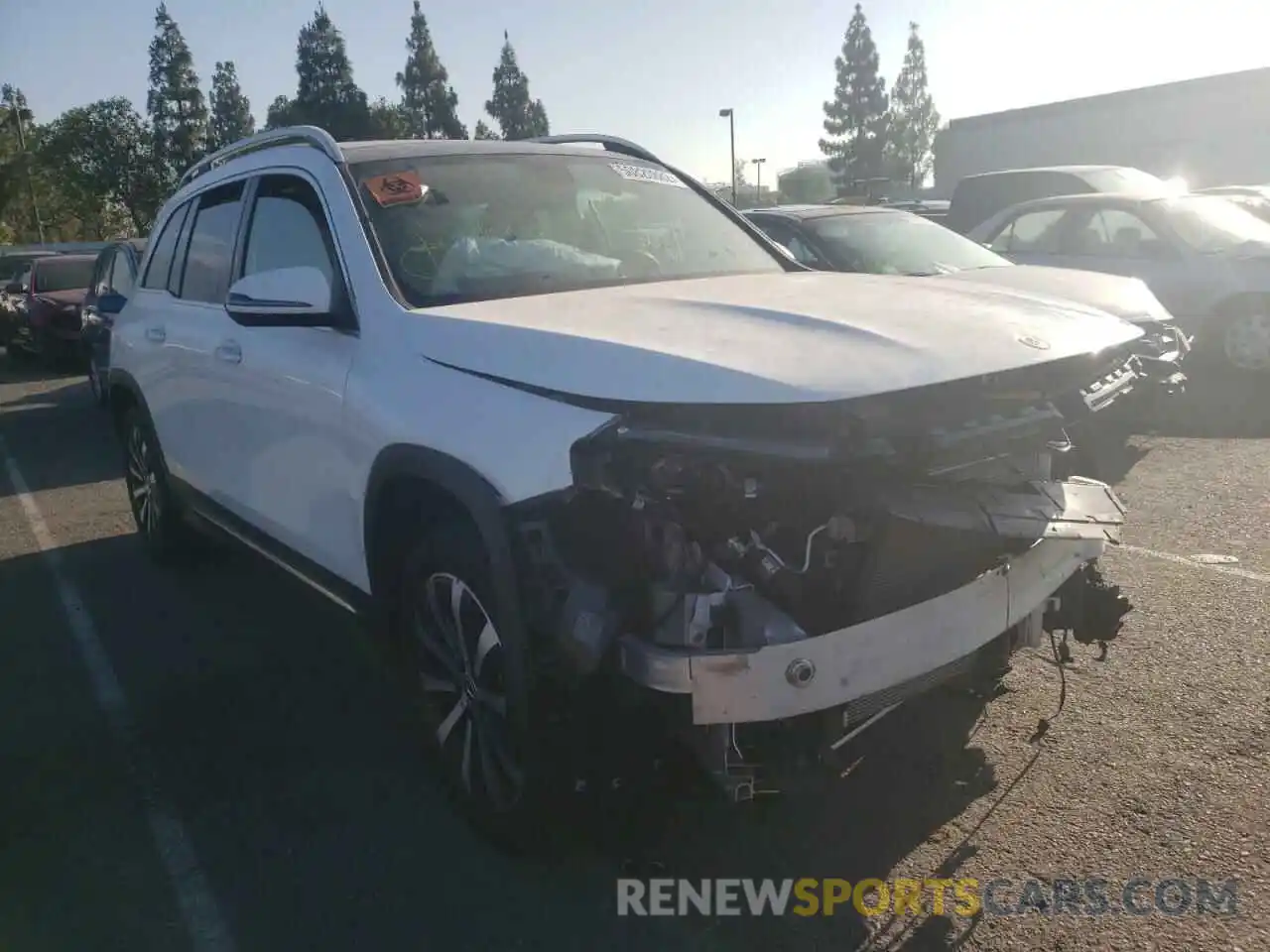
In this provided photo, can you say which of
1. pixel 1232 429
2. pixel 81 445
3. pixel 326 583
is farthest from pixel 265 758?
pixel 81 445

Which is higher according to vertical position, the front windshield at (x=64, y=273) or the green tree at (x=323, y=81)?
the green tree at (x=323, y=81)

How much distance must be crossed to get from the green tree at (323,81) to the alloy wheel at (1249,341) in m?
55.2

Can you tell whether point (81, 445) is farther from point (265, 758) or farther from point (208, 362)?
point (265, 758)

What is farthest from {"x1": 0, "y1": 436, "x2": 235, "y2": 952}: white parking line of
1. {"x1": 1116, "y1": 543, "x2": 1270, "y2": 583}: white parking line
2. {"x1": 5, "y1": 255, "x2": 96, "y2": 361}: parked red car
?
{"x1": 5, "y1": 255, "x2": 96, "y2": 361}: parked red car

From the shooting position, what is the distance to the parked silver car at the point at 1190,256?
9.27 metres

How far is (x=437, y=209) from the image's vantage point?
383 cm

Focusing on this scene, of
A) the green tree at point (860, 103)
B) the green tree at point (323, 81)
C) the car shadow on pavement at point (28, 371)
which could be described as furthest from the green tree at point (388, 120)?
the car shadow on pavement at point (28, 371)

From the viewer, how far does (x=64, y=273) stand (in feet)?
56.8

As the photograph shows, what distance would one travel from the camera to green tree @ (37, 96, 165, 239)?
58531 mm

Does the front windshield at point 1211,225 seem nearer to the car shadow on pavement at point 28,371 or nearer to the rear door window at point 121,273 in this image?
the rear door window at point 121,273

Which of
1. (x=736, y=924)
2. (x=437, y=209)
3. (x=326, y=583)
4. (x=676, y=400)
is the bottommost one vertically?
(x=736, y=924)

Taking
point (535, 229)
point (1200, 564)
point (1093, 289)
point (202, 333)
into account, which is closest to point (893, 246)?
point (1093, 289)

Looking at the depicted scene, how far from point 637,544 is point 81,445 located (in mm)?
9394

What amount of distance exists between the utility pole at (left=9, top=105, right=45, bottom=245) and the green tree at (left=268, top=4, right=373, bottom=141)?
41.2 ft
